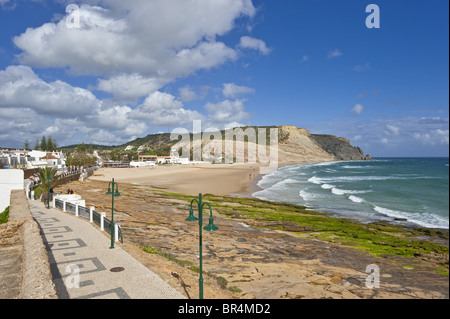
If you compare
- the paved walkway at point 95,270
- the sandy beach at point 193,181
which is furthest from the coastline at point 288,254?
the sandy beach at point 193,181

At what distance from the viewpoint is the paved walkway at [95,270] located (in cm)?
875

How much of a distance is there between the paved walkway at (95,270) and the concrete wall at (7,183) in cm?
1358

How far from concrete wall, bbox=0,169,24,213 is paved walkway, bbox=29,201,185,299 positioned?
13.6 metres

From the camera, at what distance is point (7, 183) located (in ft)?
86.5

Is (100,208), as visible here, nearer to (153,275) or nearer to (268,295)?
(153,275)

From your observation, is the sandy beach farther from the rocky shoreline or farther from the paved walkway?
the paved walkway

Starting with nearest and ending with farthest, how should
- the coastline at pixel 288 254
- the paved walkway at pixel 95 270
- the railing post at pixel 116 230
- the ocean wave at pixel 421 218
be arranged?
the paved walkway at pixel 95 270 < the coastline at pixel 288 254 < the railing post at pixel 116 230 < the ocean wave at pixel 421 218

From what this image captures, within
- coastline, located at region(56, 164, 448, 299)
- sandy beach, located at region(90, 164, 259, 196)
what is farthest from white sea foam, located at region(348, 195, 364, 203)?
sandy beach, located at region(90, 164, 259, 196)

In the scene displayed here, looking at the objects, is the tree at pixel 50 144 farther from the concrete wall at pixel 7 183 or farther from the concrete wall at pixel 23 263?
the concrete wall at pixel 23 263

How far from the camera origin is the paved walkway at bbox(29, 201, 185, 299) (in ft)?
28.7

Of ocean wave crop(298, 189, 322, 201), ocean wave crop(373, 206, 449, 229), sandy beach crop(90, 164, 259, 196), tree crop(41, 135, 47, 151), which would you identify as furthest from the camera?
tree crop(41, 135, 47, 151)
